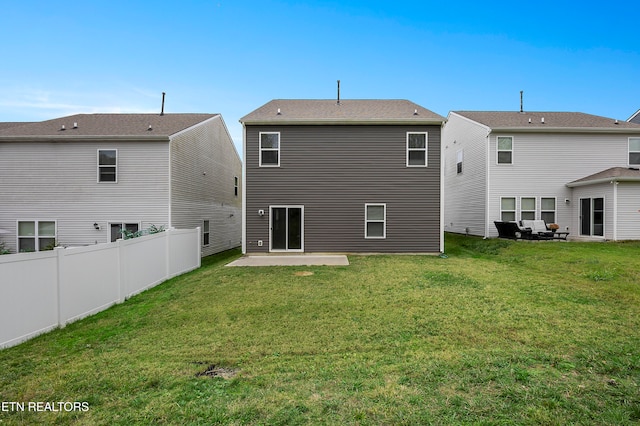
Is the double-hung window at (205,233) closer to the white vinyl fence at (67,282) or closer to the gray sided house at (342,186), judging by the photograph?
the gray sided house at (342,186)

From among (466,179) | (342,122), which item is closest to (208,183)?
(342,122)


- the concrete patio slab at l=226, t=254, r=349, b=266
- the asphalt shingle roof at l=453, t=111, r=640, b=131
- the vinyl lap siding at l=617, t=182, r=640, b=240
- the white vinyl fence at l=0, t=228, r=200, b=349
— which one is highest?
the asphalt shingle roof at l=453, t=111, r=640, b=131

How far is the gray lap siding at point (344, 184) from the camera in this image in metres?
12.7

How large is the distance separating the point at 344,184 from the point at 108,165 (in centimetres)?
955

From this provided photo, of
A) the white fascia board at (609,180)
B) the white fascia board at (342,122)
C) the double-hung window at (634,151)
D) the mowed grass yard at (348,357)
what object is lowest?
the mowed grass yard at (348,357)

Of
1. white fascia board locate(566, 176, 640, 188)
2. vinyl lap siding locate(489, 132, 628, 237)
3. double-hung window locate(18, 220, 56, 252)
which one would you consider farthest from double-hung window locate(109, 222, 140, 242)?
white fascia board locate(566, 176, 640, 188)

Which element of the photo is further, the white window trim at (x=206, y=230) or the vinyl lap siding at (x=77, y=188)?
the white window trim at (x=206, y=230)

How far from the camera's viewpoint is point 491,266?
987 cm

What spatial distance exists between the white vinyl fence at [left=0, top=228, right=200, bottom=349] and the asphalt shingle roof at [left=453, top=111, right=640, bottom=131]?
15718 mm

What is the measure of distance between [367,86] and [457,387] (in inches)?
811

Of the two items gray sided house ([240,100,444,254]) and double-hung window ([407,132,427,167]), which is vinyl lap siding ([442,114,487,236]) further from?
double-hung window ([407,132,427,167])

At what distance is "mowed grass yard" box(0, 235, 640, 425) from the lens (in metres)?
2.65

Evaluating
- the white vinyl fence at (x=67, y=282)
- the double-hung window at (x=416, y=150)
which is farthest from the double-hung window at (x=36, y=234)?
the double-hung window at (x=416, y=150)

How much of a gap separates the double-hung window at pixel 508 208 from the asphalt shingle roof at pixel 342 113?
5953mm
